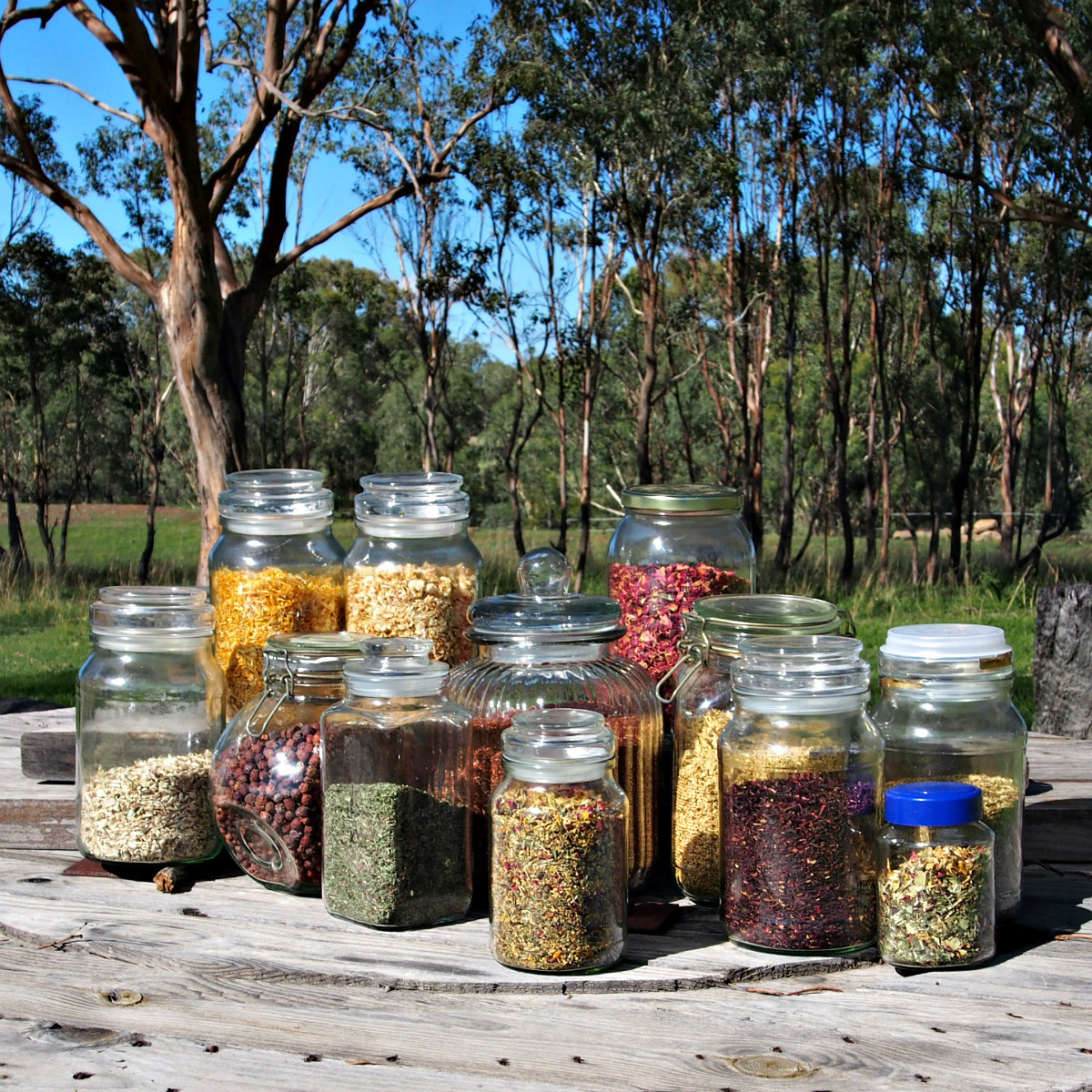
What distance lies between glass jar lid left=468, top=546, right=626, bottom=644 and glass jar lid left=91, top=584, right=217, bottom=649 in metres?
0.46

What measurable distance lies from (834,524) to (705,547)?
1159 inches

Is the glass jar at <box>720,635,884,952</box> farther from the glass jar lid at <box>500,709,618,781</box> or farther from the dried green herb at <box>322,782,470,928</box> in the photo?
the dried green herb at <box>322,782,470,928</box>

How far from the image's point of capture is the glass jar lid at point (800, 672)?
1.60m

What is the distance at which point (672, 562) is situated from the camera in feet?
7.01

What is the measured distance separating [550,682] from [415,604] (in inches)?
13.6

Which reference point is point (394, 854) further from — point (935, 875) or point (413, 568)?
point (935, 875)

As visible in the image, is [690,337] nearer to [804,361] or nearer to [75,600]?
[804,361]

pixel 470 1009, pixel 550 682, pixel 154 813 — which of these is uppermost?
pixel 550 682

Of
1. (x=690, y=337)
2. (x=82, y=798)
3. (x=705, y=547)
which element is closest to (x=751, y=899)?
(x=705, y=547)

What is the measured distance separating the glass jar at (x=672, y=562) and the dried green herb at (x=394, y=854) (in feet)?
1.67

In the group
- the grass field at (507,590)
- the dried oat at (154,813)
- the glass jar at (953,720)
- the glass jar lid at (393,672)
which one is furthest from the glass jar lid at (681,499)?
the grass field at (507,590)

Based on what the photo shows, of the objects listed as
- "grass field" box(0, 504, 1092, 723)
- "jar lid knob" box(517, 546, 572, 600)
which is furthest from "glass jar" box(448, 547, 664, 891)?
"grass field" box(0, 504, 1092, 723)

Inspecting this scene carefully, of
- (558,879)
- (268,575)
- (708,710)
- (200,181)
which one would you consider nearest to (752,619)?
(708,710)

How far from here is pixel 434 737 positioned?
172 centimetres
